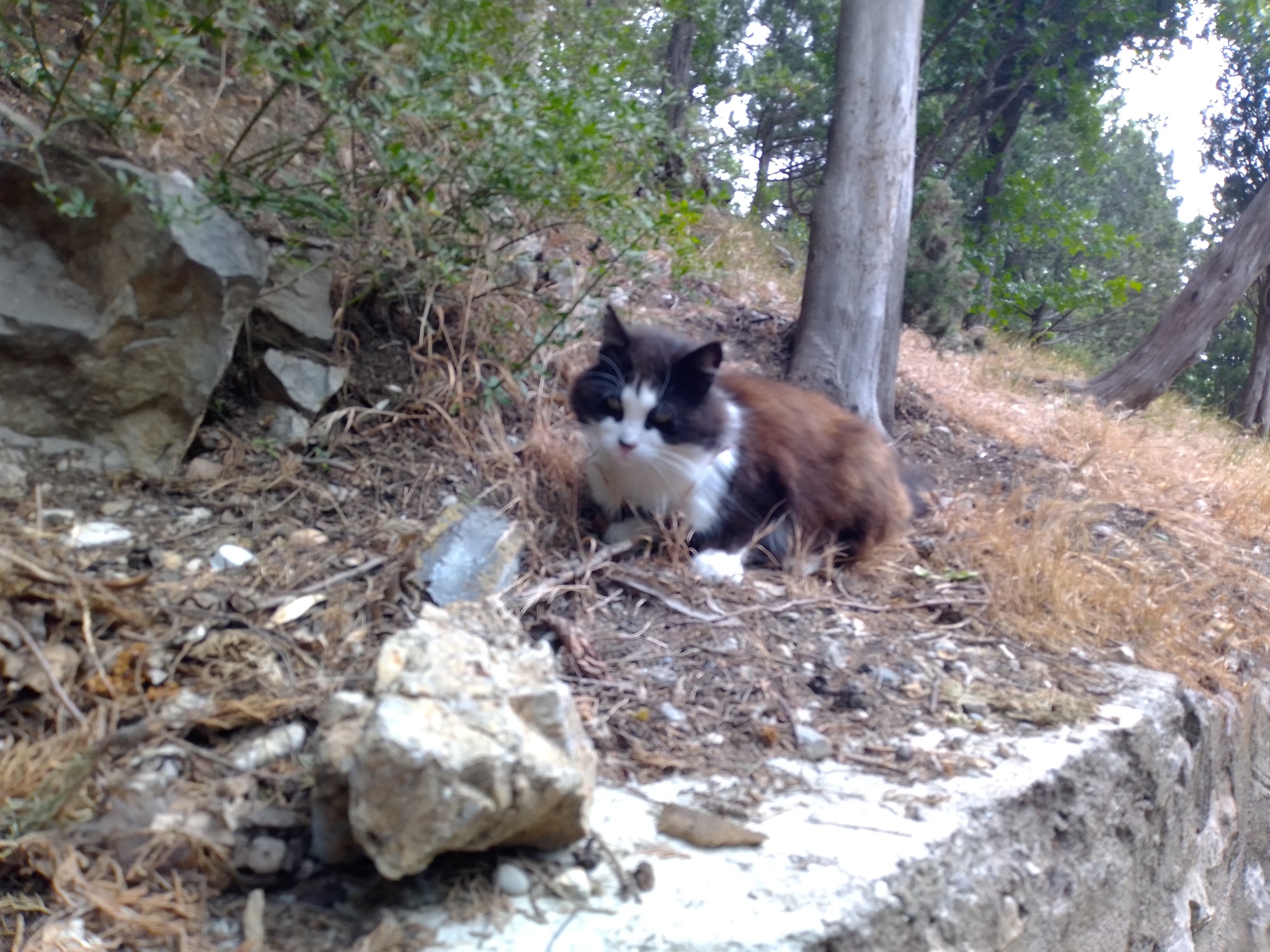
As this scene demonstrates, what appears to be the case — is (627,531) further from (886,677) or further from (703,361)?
(886,677)

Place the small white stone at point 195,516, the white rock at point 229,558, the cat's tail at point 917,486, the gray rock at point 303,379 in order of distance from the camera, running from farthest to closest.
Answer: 1. the cat's tail at point 917,486
2. the gray rock at point 303,379
3. the small white stone at point 195,516
4. the white rock at point 229,558

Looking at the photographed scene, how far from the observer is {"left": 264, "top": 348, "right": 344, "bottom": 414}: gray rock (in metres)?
3.35

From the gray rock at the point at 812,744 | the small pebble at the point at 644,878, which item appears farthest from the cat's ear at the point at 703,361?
the small pebble at the point at 644,878

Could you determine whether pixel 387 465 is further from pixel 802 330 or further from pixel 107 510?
pixel 802 330

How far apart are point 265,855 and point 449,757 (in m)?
0.46

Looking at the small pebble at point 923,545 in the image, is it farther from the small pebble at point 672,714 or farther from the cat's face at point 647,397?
the small pebble at point 672,714

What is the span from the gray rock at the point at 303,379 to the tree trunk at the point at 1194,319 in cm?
658

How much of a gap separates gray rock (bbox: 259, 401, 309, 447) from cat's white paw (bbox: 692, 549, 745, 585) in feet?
4.61

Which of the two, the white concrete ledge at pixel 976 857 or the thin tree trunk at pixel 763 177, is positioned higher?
the thin tree trunk at pixel 763 177

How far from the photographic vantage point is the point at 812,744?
2.62 meters

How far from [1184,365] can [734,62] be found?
6.38 m

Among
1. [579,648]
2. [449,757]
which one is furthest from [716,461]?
[449,757]

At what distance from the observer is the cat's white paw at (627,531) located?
3.67 meters

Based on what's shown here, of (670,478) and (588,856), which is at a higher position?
(670,478)
